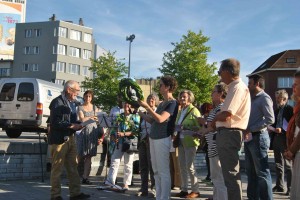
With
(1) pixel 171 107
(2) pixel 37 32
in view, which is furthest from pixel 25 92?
(2) pixel 37 32

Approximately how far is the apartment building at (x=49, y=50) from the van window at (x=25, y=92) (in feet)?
185

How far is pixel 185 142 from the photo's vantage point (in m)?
7.50

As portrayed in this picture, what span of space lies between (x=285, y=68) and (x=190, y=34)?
87.4 feet

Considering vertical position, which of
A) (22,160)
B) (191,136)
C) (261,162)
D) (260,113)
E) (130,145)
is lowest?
(22,160)

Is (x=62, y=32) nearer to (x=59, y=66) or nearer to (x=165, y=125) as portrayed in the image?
(x=59, y=66)

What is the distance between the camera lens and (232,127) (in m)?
5.21

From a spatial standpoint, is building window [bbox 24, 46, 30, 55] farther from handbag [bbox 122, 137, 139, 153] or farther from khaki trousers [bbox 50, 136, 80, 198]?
khaki trousers [bbox 50, 136, 80, 198]

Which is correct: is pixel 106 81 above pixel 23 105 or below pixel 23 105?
above

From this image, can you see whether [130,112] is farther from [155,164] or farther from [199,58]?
[199,58]

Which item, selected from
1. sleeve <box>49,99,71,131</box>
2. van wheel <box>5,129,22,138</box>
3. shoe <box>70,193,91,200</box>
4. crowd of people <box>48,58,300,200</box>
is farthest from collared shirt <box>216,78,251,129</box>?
van wheel <box>5,129,22,138</box>

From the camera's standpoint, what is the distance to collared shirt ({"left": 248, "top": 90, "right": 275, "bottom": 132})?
20.0ft

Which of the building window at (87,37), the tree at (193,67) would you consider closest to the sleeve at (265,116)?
the tree at (193,67)

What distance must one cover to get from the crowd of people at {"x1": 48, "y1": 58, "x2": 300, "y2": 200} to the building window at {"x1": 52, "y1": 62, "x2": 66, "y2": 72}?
212ft

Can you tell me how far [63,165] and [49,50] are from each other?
6842 centimetres
